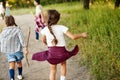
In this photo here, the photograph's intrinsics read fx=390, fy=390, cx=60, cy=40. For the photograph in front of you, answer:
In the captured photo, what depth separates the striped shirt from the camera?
26.0 ft

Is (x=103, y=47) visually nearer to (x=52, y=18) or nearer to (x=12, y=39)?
(x=12, y=39)

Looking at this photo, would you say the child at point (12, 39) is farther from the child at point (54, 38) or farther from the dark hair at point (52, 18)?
the dark hair at point (52, 18)

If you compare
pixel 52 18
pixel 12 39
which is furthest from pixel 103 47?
pixel 52 18

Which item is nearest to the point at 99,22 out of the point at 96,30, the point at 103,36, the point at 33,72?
the point at 96,30

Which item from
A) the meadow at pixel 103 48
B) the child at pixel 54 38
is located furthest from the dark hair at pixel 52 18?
A: the meadow at pixel 103 48

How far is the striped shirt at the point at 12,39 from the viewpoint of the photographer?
7.93 m

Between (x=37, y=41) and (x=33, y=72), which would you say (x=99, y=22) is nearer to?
(x=37, y=41)

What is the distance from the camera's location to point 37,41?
13.5 meters

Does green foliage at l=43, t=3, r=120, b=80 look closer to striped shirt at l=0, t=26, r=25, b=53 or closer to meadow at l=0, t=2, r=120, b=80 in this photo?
meadow at l=0, t=2, r=120, b=80

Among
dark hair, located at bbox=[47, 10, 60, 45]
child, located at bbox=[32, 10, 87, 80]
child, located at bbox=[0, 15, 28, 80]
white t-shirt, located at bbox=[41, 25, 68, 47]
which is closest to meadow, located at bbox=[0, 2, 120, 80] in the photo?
child, located at bbox=[32, 10, 87, 80]

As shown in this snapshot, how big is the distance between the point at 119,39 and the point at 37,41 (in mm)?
4706

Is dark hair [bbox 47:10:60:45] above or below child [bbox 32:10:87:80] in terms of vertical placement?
above

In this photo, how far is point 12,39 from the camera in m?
7.97

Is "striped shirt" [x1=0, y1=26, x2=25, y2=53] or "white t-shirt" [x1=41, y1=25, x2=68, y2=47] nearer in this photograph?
"white t-shirt" [x1=41, y1=25, x2=68, y2=47]
